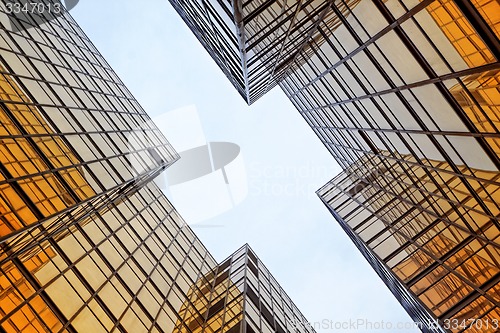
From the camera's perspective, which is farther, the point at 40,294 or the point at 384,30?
the point at 384,30

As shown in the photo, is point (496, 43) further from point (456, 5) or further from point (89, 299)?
point (89, 299)

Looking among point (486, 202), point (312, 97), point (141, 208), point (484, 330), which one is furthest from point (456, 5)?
point (312, 97)

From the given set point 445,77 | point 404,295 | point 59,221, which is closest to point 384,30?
point 445,77

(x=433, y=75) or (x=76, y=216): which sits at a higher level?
(x=76, y=216)

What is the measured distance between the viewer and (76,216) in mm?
17172

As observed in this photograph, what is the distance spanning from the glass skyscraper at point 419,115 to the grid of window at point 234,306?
7075 millimetres

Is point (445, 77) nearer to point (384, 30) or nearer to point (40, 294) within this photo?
point (384, 30)

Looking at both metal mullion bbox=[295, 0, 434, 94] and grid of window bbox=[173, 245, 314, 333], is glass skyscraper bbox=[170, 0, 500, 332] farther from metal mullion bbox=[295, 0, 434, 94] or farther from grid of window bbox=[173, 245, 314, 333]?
grid of window bbox=[173, 245, 314, 333]

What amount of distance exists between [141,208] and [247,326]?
444 inches

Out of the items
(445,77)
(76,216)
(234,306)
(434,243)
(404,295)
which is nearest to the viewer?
(445,77)

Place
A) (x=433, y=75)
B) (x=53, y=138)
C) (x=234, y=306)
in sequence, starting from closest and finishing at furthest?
(x=433, y=75) → (x=53, y=138) → (x=234, y=306)

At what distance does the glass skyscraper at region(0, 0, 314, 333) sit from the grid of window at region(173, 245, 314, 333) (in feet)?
0.46

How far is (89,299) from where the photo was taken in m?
15.1

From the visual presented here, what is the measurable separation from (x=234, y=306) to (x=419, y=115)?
12.7 meters
